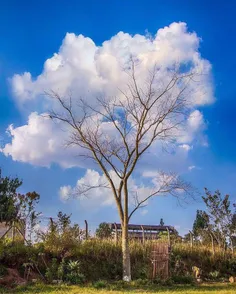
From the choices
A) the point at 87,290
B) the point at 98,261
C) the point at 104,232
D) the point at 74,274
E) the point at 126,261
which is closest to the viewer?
Answer: the point at 87,290

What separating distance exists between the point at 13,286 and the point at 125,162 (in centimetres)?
657

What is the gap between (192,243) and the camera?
2100 centimetres

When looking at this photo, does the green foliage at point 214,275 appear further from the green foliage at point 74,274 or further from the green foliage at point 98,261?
the green foliage at point 74,274

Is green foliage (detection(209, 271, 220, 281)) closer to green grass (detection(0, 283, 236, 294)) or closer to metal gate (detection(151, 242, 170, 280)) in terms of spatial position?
metal gate (detection(151, 242, 170, 280))

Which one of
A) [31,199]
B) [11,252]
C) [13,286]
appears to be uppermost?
[31,199]

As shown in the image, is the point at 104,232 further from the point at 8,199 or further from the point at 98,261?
the point at 8,199

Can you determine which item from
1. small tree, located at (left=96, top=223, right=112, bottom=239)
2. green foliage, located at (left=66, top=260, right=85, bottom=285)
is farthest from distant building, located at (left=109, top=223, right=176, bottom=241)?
green foliage, located at (left=66, top=260, right=85, bottom=285)

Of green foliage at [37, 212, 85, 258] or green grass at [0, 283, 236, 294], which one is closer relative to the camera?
green grass at [0, 283, 236, 294]

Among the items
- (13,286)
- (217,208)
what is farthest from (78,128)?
(217,208)

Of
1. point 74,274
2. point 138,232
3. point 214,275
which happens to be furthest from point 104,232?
point 214,275

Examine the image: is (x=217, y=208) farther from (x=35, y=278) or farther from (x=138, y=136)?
(x=35, y=278)

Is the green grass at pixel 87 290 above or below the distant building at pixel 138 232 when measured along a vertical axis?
below

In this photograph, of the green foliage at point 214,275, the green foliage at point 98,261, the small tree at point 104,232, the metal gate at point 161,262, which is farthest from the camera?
the small tree at point 104,232

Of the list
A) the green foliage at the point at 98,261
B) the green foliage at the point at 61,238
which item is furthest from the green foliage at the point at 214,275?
the green foliage at the point at 61,238
